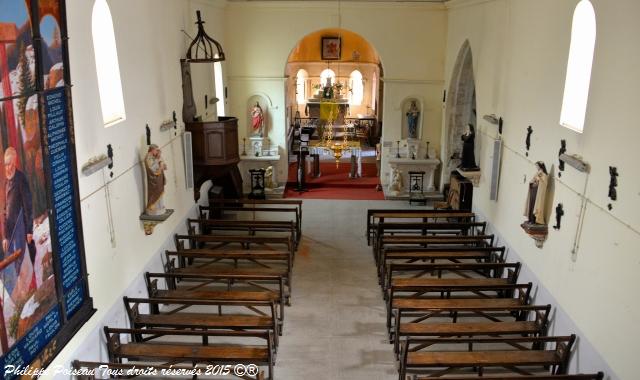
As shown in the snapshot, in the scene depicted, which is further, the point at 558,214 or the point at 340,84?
the point at 340,84

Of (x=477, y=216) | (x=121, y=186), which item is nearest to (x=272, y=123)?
(x=477, y=216)

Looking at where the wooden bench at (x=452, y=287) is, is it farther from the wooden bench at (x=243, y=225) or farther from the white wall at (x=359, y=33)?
the white wall at (x=359, y=33)

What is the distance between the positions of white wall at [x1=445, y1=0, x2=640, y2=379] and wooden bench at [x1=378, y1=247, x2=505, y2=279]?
434mm

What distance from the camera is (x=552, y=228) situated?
8523 millimetres

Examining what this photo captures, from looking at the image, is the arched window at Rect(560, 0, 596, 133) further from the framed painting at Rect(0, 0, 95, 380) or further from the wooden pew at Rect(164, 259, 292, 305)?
the framed painting at Rect(0, 0, 95, 380)

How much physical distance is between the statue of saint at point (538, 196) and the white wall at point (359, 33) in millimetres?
9038

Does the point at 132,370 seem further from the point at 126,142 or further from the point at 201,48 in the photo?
the point at 201,48

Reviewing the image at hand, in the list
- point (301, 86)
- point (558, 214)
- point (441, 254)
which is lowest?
point (441, 254)

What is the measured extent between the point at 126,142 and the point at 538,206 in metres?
6.65

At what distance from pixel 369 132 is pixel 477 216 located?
13.9m

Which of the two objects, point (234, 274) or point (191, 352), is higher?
point (234, 274)

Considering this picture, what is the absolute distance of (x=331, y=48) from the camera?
27.5 m

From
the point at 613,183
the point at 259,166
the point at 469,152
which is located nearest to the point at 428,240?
the point at 469,152

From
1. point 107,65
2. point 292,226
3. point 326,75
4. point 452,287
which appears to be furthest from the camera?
point 326,75
